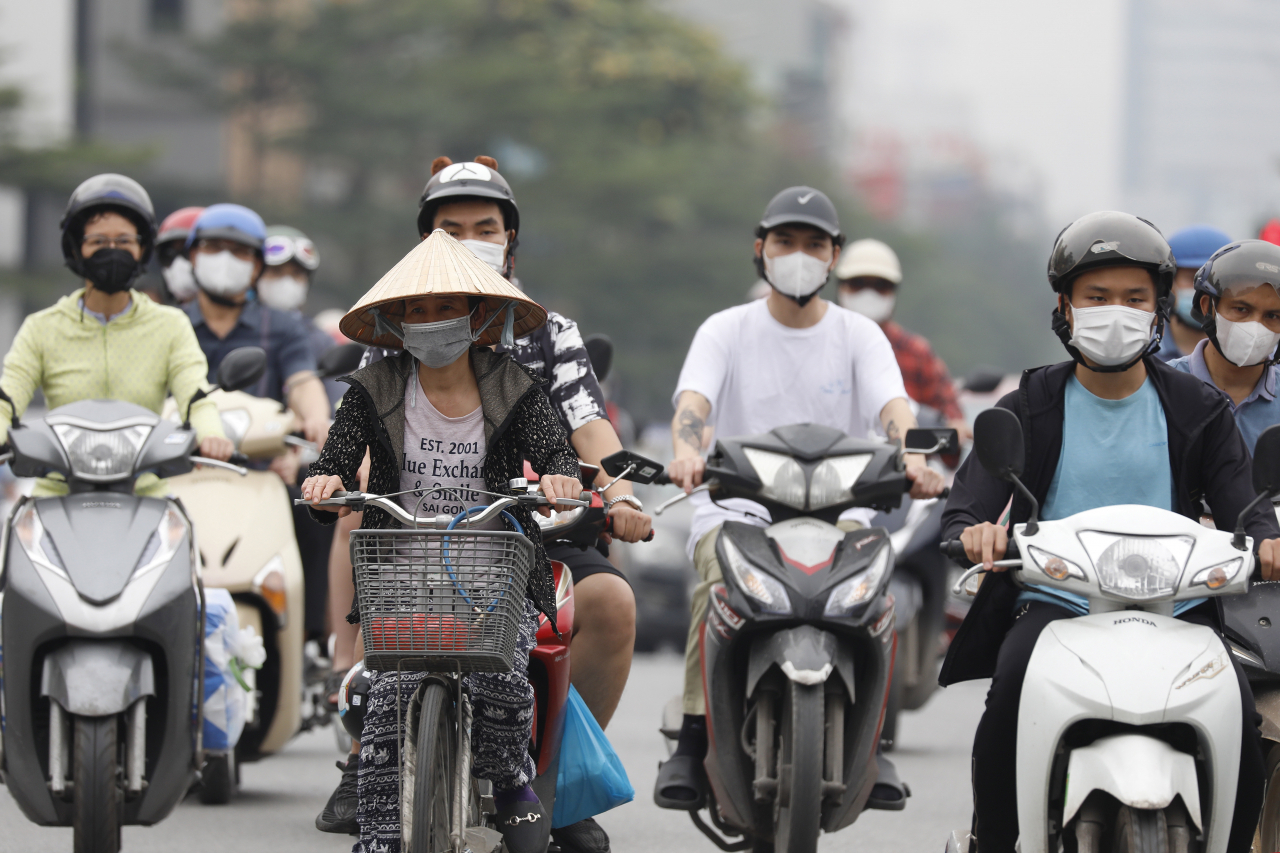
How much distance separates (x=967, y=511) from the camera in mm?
5188

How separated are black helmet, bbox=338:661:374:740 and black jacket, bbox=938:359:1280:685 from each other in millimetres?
1536

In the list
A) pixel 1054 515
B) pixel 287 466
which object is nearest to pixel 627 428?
pixel 287 466

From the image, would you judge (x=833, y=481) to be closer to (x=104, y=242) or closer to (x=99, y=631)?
(x=99, y=631)

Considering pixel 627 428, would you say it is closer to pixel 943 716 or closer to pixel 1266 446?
pixel 943 716

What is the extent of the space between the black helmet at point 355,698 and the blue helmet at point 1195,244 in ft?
14.4

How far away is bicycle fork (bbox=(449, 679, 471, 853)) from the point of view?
4742 millimetres

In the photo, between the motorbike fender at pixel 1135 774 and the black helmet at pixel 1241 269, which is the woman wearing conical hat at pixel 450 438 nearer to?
the motorbike fender at pixel 1135 774

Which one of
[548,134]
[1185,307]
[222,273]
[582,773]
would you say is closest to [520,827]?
[582,773]

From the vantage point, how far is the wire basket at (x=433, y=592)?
4539 mm

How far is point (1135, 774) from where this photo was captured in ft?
14.5

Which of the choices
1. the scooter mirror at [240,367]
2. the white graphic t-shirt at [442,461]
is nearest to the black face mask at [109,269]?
the scooter mirror at [240,367]

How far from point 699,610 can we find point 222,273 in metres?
3.66

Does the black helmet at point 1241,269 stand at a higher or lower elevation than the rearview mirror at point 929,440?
higher

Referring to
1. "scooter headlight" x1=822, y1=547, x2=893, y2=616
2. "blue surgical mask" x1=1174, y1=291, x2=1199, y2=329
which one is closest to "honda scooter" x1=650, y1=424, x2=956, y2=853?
"scooter headlight" x1=822, y1=547, x2=893, y2=616
